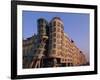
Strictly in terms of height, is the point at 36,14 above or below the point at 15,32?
above

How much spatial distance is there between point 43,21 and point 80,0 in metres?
0.42

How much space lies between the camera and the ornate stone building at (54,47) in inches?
73.7

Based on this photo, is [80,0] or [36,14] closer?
[36,14]

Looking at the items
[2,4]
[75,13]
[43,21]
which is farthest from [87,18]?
[2,4]

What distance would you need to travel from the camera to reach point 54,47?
1933 millimetres

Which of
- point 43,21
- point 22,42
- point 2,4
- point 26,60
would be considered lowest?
point 26,60

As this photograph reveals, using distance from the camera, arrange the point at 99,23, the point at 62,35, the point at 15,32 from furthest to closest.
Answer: the point at 99,23 < the point at 62,35 < the point at 15,32

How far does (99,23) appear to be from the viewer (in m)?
2.10

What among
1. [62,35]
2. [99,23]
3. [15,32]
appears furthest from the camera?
[99,23]

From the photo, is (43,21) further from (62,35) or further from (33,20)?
(62,35)

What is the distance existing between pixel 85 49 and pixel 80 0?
0.46 m

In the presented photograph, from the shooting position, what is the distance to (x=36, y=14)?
1.89 metres

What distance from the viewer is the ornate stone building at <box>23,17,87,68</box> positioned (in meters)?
1.87

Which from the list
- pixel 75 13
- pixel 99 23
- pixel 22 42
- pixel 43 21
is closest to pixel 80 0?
pixel 75 13
